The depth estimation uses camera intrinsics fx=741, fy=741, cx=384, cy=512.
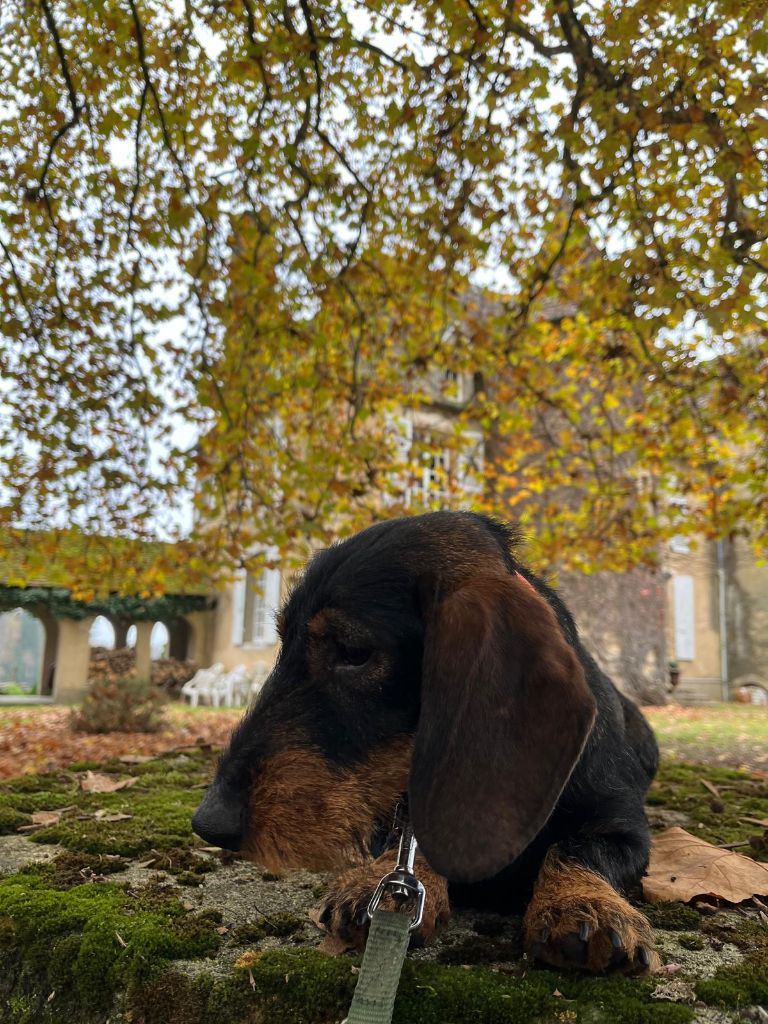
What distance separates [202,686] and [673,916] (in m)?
20.6

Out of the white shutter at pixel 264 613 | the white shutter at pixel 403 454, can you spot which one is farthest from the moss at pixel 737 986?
the white shutter at pixel 264 613

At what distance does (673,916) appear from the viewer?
234 cm

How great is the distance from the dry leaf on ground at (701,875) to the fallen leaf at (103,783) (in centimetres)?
317

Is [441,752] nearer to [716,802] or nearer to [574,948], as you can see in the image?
[574,948]

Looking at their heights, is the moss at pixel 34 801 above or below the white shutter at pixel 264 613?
below

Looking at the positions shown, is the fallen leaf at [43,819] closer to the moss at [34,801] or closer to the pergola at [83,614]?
the moss at [34,801]

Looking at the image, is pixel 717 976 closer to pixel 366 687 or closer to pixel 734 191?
pixel 366 687

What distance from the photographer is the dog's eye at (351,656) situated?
216 cm

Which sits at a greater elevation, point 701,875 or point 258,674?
point 701,875

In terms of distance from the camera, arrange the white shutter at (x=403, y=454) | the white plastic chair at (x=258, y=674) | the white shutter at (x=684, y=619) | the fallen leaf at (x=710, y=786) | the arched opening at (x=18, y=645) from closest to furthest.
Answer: the fallen leaf at (x=710, y=786), the white shutter at (x=403, y=454), the white plastic chair at (x=258, y=674), the white shutter at (x=684, y=619), the arched opening at (x=18, y=645)

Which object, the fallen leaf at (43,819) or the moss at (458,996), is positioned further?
the fallen leaf at (43,819)

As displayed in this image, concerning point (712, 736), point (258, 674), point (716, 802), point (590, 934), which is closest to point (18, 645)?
point (258, 674)

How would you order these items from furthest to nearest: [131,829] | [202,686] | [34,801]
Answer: [202,686] < [34,801] < [131,829]

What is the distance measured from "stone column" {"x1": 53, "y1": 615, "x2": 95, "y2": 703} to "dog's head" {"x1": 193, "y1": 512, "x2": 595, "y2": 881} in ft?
71.6
